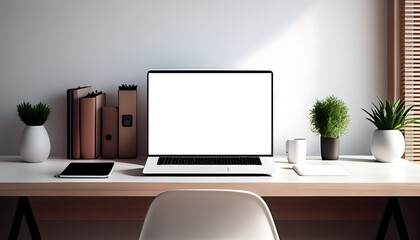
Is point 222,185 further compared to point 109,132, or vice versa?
point 109,132

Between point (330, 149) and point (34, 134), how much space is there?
4.11 ft

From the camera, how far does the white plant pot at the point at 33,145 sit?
8.36 feet

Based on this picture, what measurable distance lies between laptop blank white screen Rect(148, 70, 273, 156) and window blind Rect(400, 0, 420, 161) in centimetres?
63

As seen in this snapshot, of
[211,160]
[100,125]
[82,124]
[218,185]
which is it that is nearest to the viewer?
[218,185]

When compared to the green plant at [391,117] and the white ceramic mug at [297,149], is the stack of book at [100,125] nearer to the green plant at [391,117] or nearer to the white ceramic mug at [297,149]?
the white ceramic mug at [297,149]

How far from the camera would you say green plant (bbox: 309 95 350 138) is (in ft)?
8.70

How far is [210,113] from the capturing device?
102 inches

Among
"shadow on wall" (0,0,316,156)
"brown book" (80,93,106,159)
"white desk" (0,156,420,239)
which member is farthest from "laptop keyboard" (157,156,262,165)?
"shadow on wall" (0,0,316,156)

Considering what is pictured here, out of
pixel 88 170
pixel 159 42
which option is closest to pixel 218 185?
pixel 88 170

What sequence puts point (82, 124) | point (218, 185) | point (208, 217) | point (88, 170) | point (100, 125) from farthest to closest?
point (100, 125) → point (82, 124) → point (88, 170) → point (218, 185) → point (208, 217)

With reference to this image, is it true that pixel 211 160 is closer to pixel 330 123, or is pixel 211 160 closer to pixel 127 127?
pixel 127 127

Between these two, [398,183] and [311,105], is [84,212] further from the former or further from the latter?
[398,183]

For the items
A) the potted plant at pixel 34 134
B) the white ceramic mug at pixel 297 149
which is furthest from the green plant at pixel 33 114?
the white ceramic mug at pixel 297 149

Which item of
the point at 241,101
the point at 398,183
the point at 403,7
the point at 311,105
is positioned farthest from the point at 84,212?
the point at 403,7
